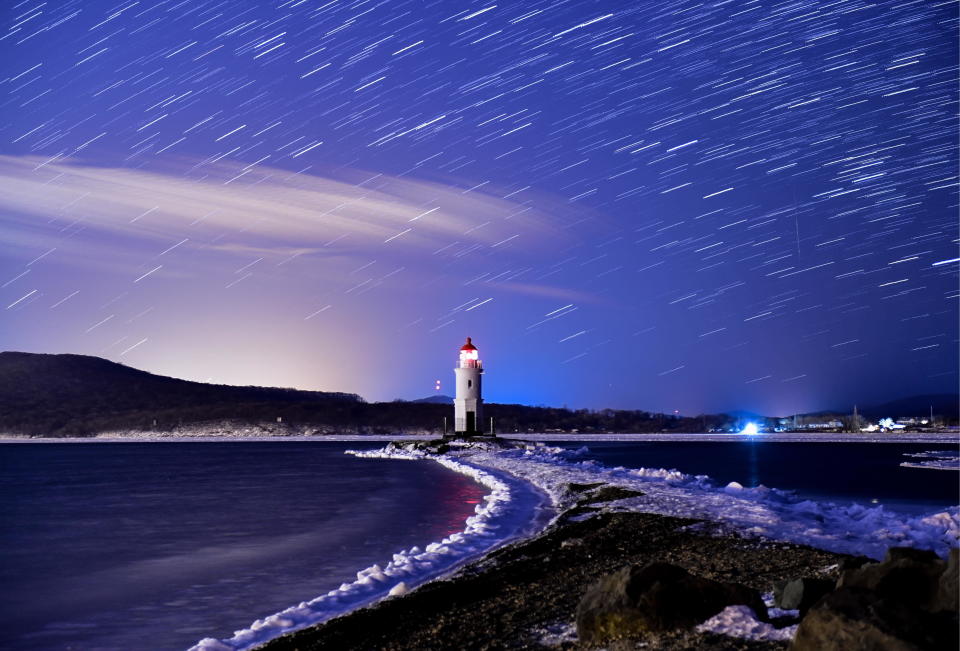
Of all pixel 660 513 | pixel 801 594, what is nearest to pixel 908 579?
pixel 801 594

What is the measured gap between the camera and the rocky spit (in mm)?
6344

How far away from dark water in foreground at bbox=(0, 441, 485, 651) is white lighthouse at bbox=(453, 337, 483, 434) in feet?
95.4

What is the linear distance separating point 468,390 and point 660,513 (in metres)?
50.1

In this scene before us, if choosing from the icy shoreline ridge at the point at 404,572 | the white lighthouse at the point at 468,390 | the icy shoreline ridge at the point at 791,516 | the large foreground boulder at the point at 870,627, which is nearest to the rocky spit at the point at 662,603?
the large foreground boulder at the point at 870,627

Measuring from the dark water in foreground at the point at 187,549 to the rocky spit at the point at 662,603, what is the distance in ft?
8.11

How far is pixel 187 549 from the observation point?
61.2ft

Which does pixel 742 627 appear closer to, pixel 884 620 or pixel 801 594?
pixel 801 594

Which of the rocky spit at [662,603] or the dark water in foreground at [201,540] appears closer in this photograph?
the rocky spit at [662,603]

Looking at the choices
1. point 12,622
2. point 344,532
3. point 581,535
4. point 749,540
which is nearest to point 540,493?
point 344,532

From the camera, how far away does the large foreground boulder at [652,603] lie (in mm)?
7910

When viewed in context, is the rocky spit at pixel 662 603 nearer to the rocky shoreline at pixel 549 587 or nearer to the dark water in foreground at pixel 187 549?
the rocky shoreline at pixel 549 587

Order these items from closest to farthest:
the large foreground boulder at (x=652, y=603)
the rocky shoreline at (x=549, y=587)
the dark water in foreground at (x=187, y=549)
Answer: the large foreground boulder at (x=652, y=603) < the rocky shoreline at (x=549, y=587) < the dark water in foreground at (x=187, y=549)

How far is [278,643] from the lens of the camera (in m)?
9.66

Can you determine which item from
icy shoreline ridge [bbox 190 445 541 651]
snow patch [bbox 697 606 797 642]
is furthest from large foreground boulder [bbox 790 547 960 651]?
icy shoreline ridge [bbox 190 445 541 651]
